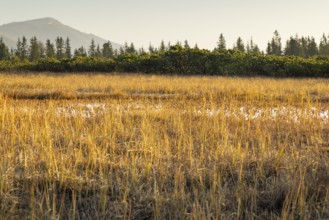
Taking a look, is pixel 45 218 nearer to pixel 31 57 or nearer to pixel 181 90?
pixel 181 90

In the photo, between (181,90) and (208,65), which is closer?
(181,90)

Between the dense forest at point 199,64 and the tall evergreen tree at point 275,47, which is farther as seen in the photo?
the tall evergreen tree at point 275,47

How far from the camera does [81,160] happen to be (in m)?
4.19

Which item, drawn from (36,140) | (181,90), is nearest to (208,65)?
(181,90)

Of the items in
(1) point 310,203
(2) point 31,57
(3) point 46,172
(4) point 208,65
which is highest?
(2) point 31,57

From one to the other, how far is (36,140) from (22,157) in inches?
28.4

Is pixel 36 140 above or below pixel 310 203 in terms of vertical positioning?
above

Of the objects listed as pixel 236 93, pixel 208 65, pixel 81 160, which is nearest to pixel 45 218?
pixel 81 160

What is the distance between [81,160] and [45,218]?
1.30m

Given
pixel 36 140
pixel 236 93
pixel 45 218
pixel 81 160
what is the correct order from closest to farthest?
pixel 45 218 → pixel 81 160 → pixel 36 140 → pixel 236 93

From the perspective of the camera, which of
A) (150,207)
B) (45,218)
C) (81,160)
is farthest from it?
(81,160)

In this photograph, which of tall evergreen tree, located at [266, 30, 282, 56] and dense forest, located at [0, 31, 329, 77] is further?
tall evergreen tree, located at [266, 30, 282, 56]

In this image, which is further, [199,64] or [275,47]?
[275,47]

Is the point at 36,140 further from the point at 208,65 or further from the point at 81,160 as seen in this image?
the point at 208,65
